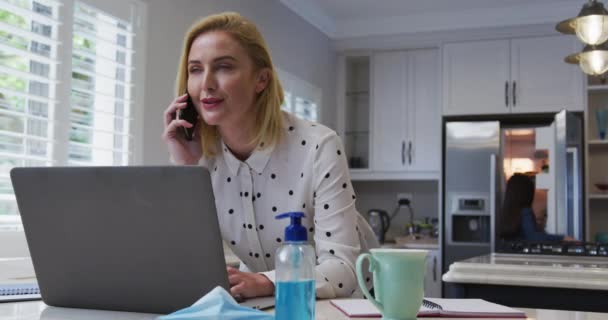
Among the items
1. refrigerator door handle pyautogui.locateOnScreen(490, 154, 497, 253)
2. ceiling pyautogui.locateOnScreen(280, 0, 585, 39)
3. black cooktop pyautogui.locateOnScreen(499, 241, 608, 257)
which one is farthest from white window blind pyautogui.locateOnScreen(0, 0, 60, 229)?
refrigerator door handle pyautogui.locateOnScreen(490, 154, 497, 253)

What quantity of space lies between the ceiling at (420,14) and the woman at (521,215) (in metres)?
1.38

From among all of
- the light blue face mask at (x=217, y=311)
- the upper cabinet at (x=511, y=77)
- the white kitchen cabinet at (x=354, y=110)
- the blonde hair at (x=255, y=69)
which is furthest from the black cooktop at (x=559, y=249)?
the white kitchen cabinet at (x=354, y=110)

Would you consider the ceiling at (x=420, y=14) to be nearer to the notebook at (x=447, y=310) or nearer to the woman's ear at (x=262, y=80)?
the woman's ear at (x=262, y=80)

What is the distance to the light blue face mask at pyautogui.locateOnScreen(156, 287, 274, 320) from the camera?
771mm

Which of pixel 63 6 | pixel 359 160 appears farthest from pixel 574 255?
pixel 359 160

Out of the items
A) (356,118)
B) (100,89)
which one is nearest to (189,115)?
(100,89)

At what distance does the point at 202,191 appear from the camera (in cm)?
93

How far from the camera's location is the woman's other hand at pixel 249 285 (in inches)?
43.3

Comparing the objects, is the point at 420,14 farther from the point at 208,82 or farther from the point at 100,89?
the point at 208,82

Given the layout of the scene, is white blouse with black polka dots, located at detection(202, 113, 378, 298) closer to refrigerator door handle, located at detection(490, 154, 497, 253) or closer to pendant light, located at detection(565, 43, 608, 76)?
pendant light, located at detection(565, 43, 608, 76)

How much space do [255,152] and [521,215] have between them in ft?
8.24

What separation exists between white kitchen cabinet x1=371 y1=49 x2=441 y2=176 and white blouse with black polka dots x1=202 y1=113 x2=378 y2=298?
3.80 m

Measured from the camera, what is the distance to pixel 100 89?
9.14 ft

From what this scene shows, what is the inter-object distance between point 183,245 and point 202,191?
9 cm
